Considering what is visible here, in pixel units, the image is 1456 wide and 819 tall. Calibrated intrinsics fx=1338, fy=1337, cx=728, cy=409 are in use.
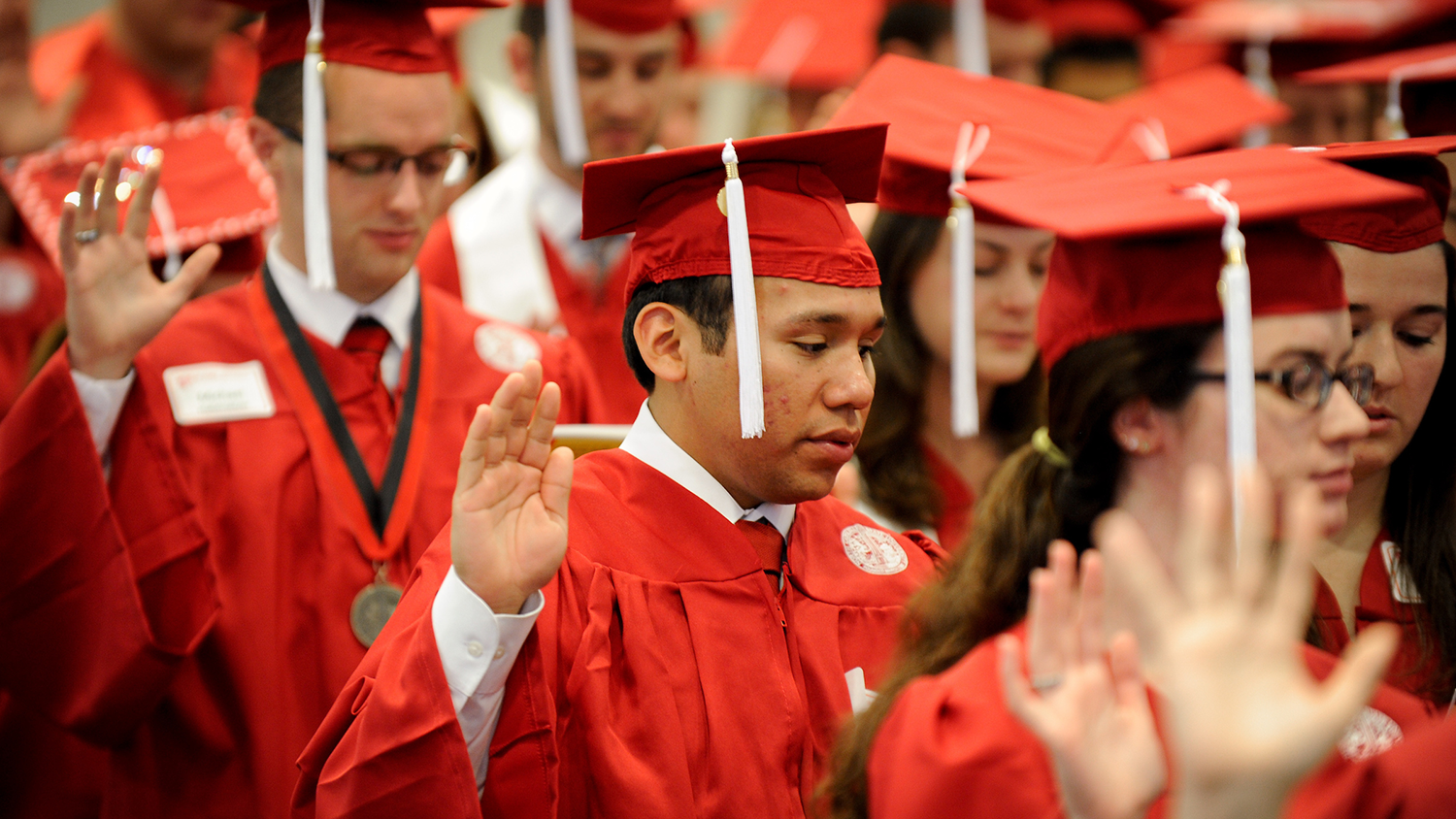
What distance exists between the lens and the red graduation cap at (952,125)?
10.5 feet

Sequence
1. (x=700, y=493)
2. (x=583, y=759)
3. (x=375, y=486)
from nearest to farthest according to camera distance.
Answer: (x=583, y=759) < (x=700, y=493) < (x=375, y=486)

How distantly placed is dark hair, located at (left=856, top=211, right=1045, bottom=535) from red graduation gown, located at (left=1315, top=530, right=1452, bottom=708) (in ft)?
4.30

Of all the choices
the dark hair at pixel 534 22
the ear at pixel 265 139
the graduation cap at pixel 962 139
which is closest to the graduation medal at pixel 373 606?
the ear at pixel 265 139

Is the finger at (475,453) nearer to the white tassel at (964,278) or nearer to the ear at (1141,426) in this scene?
the ear at (1141,426)

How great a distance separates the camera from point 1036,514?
2062mm

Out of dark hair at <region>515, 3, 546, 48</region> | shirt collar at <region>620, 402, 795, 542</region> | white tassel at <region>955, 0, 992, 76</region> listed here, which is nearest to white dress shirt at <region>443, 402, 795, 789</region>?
shirt collar at <region>620, 402, 795, 542</region>

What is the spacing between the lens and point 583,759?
217cm

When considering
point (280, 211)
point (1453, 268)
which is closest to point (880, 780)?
point (1453, 268)

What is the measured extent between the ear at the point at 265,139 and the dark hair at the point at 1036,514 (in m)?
2.02

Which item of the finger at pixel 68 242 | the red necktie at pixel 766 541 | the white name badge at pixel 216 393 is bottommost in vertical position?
the red necktie at pixel 766 541

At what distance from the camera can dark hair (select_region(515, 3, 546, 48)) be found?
468 cm

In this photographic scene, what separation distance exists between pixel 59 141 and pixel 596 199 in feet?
8.65

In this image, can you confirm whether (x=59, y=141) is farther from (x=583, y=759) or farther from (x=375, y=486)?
(x=583, y=759)

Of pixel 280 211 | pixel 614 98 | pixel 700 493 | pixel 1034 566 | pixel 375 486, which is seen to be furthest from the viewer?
pixel 614 98
